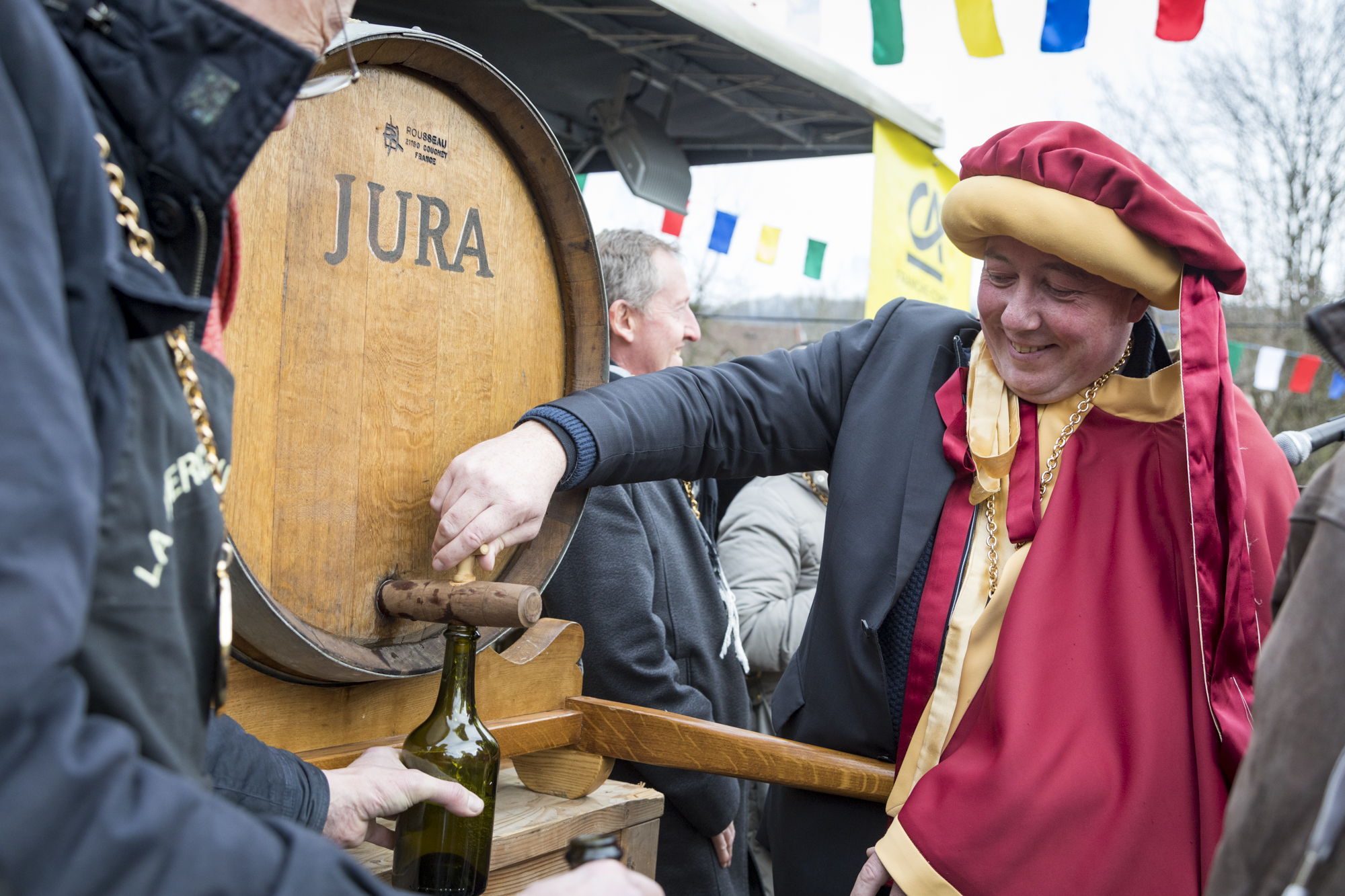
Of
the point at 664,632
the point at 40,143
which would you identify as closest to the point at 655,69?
the point at 664,632

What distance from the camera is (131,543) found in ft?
2.06

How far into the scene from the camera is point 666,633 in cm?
229

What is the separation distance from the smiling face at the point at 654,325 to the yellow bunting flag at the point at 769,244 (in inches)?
120

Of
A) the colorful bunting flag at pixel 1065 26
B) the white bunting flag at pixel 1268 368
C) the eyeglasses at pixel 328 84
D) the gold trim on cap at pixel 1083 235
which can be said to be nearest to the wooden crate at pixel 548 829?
the eyeglasses at pixel 328 84

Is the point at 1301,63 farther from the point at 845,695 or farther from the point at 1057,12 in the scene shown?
the point at 845,695

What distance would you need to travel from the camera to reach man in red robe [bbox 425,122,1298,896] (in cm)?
127

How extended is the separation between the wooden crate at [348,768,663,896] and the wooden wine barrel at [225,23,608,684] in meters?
0.23

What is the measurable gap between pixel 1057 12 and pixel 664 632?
2.56m

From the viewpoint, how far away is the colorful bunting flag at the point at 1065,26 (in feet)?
11.2

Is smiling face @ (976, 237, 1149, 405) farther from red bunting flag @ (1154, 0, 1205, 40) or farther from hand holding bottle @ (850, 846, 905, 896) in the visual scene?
red bunting flag @ (1154, 0, 1205, 40)

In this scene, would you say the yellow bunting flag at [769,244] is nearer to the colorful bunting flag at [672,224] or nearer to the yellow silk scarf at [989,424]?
the colorful bunting flag at [672,224]

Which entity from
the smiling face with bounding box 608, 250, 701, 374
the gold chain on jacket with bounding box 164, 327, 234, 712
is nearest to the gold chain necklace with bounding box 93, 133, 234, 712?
the gold chain on jacket with bounding box 164, 327, 234, 712

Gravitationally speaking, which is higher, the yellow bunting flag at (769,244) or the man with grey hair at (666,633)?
the yellow bunting flag at (769,244)

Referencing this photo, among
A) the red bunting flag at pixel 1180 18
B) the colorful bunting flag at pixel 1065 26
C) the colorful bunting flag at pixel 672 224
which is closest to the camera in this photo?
the red bunting flag at pixel 1180 18
